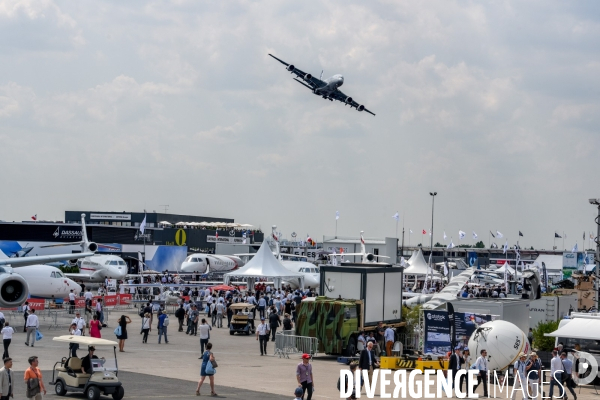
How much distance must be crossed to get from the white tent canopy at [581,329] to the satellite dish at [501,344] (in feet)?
5.44

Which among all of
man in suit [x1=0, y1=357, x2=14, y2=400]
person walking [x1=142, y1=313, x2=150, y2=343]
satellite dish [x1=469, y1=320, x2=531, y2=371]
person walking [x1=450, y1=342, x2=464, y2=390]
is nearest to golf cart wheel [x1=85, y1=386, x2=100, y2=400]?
man in suit [x1=0, y1=357, x2=14, y2=400]

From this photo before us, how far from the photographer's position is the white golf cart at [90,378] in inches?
712

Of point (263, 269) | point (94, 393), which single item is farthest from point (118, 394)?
point (263, 269)

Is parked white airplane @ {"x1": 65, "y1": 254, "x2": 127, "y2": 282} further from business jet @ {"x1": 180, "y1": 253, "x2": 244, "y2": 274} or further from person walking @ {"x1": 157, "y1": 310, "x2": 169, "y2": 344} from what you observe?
person walking @ {"x1": 157, "y1": 310, "x2": 169, "y2": 344}

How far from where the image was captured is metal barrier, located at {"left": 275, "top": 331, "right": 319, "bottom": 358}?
28.4 m

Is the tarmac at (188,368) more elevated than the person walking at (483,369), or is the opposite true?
the person walking at (483,369)

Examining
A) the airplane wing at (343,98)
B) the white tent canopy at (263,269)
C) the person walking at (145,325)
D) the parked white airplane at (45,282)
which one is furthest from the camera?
the airplane wing at (343,98)

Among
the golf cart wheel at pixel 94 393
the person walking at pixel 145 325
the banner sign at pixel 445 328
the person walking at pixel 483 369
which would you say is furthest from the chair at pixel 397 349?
the golf cart wheel at pixel 94 393

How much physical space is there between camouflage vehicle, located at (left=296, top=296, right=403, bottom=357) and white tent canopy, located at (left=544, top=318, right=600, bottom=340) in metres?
6.75

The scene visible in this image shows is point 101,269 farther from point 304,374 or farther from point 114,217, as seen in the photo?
point 114,217

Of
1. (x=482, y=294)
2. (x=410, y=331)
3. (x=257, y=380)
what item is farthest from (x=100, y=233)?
(x=257, y=380)

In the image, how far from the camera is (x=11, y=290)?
34.4 meters

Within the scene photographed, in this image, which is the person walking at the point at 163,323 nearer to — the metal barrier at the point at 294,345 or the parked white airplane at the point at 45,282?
the metal barrier at the point at 294,345

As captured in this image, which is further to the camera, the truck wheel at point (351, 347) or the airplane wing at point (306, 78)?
the airplane wing at point (306, 78)
